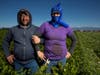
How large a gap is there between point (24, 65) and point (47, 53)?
0.52 metres

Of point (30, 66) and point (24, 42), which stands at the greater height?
point (24, 42)

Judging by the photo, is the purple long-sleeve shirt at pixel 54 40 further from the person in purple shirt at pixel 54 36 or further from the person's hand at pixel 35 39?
the person's hand at pixel 35 39

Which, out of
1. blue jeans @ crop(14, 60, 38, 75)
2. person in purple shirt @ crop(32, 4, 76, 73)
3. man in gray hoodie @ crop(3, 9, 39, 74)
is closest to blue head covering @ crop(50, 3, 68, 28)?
person in purple shirt @ crop(32, 4, 76, 73)

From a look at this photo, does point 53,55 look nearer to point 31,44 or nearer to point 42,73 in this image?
point 31,44

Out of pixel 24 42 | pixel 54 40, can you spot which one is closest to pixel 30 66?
pixel 24 42

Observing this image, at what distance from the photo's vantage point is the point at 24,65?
609cm

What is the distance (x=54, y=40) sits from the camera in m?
5.97

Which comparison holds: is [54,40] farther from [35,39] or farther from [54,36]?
[35,39]

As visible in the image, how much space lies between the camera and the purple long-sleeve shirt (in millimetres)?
5945

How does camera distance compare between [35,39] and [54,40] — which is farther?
[54,40]

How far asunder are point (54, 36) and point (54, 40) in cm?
8

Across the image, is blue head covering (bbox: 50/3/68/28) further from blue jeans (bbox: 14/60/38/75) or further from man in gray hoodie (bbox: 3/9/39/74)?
blue jeans (bbox: 14/60/38/75)

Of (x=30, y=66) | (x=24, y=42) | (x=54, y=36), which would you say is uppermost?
(x=54, y=36)

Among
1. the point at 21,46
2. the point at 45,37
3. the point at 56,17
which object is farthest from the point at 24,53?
the point at 56,17
